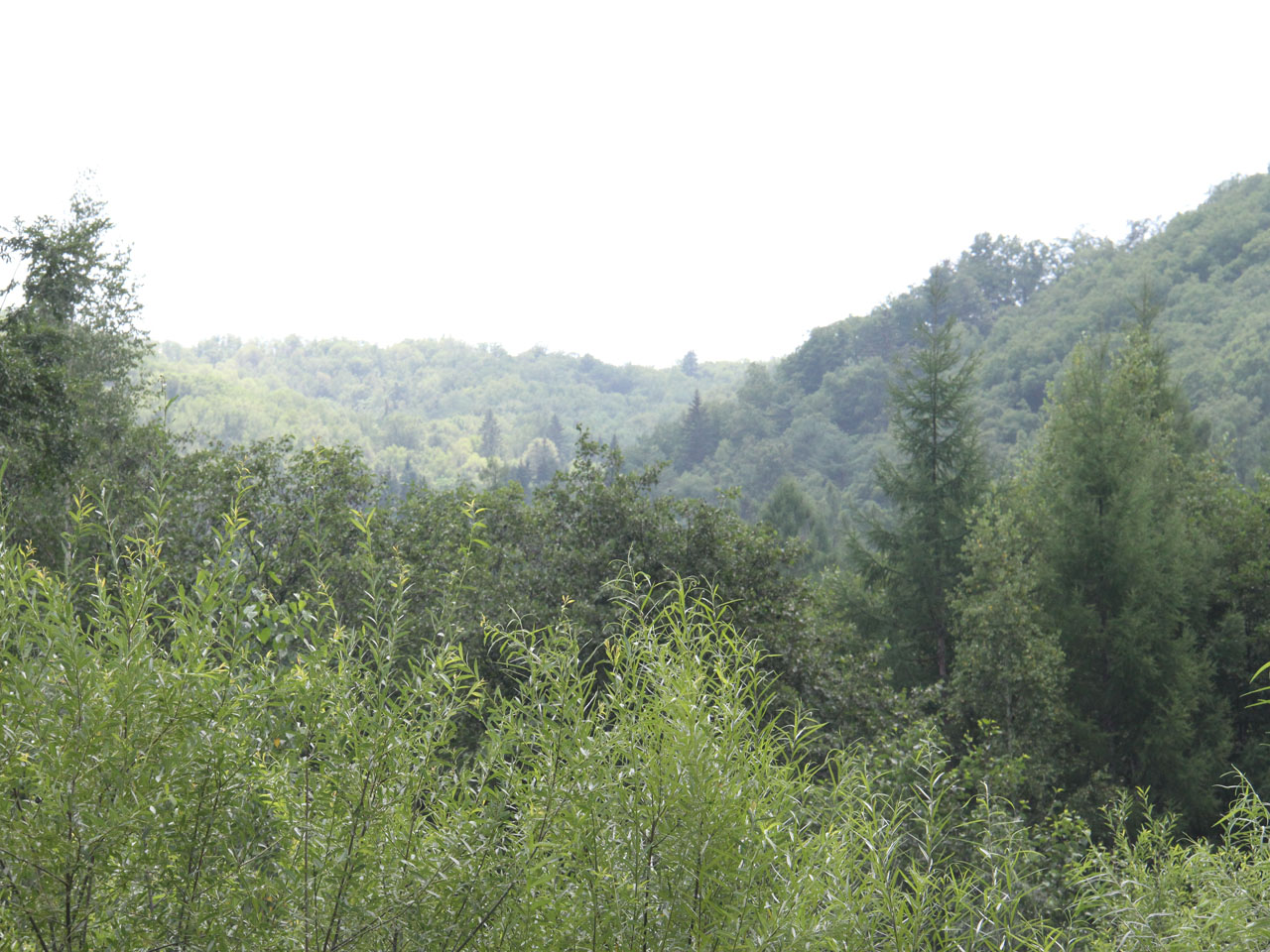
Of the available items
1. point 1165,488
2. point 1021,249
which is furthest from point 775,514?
point 1021,249

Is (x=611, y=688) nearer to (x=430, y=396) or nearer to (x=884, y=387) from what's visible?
(x=884, y=387)

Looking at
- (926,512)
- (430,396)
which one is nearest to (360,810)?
(926,512)

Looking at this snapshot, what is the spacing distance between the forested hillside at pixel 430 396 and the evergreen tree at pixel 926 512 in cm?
5253

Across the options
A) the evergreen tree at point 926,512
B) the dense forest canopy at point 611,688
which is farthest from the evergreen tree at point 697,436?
the evergreen tree at point 926,512

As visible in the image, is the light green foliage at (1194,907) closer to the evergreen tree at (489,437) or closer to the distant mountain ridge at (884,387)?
the distant mountain ridge at (884,387)

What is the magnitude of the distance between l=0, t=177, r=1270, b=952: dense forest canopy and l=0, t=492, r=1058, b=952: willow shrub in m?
0.01

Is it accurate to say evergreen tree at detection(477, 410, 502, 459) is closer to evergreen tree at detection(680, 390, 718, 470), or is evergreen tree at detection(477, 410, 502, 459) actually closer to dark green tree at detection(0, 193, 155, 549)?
evergreen tree at detection(680, 390, 718, 470)

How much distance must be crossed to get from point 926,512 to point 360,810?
18.0 metres

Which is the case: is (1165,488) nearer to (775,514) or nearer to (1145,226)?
(775,514)

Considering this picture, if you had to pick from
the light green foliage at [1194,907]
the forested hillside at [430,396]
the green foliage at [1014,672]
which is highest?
the forested hillside at [430,396]

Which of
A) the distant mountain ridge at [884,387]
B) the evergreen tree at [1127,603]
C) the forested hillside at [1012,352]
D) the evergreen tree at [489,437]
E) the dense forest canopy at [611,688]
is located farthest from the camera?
the evergreen tree at [489,437]

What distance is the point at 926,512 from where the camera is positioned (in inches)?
755

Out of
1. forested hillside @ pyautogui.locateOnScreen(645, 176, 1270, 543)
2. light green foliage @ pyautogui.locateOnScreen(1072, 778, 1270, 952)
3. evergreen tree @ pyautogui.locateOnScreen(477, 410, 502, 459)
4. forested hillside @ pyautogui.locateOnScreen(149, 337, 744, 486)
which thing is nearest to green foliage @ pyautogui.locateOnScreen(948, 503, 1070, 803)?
light green foliage @ pyautogui.locateOnScreen(1072, 778, 1270, 952)

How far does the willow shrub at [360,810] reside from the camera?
242 cm
